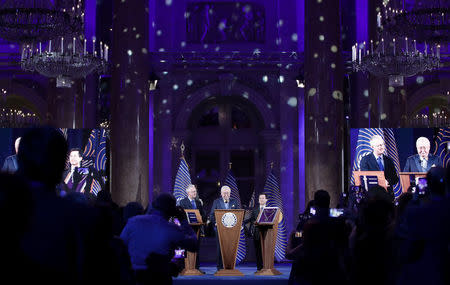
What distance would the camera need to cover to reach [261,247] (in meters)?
11.0

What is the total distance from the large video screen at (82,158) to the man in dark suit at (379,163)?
3.85 meters

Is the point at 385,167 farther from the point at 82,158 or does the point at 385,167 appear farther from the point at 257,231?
the point at 82,158

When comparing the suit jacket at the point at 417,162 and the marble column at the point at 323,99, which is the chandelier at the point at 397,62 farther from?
the suit jacket at the point at 417,162

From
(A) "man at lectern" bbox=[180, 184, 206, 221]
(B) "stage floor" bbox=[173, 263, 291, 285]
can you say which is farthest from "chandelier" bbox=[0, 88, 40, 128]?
(B) "stage floor" bbox=[173, 263, 291, 285]

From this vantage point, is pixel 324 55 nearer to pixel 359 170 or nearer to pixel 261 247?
pixel 359 170

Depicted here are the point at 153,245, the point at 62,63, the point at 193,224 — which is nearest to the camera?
the point at 153,245

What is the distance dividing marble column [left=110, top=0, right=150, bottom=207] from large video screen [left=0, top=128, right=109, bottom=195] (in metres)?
0.62

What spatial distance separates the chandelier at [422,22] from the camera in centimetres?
979

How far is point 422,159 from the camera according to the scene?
10578 millimetres

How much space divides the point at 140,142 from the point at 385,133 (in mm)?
3783

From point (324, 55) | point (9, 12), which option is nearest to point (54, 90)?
point (9, 12)

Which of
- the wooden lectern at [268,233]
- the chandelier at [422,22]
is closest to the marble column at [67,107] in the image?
the wooden lectern at [268,233]

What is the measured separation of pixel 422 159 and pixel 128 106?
4.55 m

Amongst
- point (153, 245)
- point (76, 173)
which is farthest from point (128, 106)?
point (153, 245)
